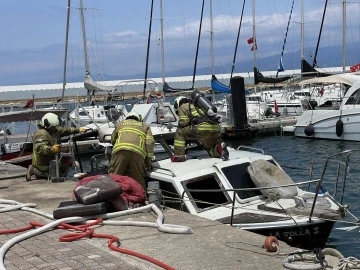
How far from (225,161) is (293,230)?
73.4 inches

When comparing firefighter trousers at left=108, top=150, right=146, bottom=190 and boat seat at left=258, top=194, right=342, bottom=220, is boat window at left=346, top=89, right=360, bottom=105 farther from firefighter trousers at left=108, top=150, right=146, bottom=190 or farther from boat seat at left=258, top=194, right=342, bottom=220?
firefighter trousers at left=108, top=150, right=146, bottom=190

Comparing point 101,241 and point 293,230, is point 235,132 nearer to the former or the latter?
point 293,230

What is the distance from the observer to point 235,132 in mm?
30812

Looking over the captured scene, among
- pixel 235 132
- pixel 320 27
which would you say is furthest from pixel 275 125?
pixel 320 27

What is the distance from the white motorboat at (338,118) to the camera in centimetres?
2648

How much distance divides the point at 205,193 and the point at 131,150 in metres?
1.60

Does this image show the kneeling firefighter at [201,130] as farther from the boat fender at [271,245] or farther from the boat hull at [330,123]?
the boat hull at [330,123]


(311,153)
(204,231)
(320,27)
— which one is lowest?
(311,153)

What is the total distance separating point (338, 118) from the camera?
2758 cm

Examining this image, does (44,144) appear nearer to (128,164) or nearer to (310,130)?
(128,164)

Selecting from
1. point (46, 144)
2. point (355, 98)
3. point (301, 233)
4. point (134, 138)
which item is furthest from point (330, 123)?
point (134, 138)

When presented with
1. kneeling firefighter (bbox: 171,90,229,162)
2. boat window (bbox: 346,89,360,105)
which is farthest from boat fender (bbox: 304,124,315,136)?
kneeling firefighter (bbox: 171,90,229,162)

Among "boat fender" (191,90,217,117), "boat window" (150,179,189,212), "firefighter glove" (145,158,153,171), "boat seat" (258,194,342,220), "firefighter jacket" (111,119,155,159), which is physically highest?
"boat fender" (191,90,217,117)

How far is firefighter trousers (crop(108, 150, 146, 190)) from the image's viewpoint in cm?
989
